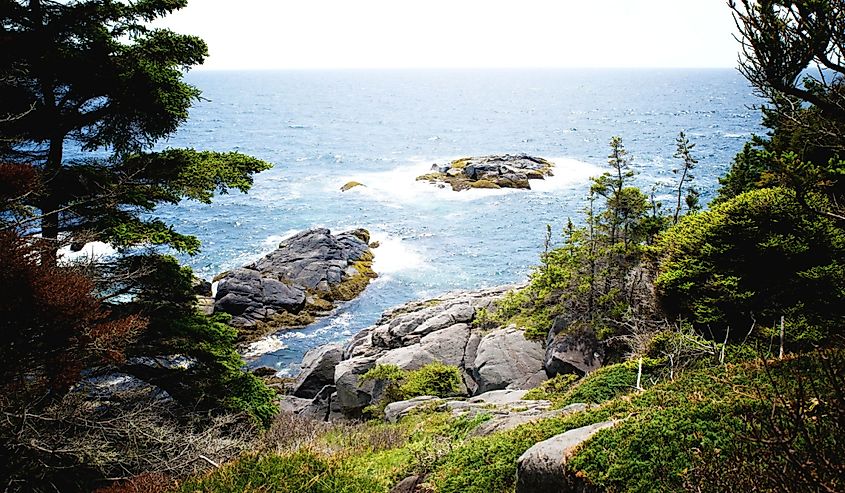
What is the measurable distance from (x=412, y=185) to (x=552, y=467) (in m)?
55.4

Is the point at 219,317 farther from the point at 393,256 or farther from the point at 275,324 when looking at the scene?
the point at 393,256

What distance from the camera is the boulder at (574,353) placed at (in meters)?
18.3

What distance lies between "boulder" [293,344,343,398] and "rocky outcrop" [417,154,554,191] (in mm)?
36081

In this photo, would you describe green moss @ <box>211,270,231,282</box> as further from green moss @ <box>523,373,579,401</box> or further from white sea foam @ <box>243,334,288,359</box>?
green moss @ <box>523,373,579,401</box>

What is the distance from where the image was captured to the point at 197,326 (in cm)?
1310

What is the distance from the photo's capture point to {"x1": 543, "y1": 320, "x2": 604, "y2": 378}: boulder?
60.1ft

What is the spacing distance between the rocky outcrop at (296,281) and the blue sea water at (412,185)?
1.38 m

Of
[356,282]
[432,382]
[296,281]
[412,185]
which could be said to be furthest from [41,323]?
[412,185]

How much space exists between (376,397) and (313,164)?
57.1 meters

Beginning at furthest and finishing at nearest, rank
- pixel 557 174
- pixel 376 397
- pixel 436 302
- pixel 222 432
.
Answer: pixel 557 174 < pixel 436 302 < pixel 376 397 < pixel 222 432

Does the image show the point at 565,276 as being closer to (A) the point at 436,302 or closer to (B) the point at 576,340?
(B) the point at 576,340

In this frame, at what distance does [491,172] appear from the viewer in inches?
2434

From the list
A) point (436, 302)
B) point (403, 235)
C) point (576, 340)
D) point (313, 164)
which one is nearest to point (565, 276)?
point (576, 340)

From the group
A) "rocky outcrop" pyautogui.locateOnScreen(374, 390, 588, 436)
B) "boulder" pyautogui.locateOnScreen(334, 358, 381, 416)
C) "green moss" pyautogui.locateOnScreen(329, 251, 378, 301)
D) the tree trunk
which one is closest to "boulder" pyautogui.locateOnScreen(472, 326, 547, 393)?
"rocky outcrop" pyautogui.locateOnScreen(374, 390, 588, 436)
